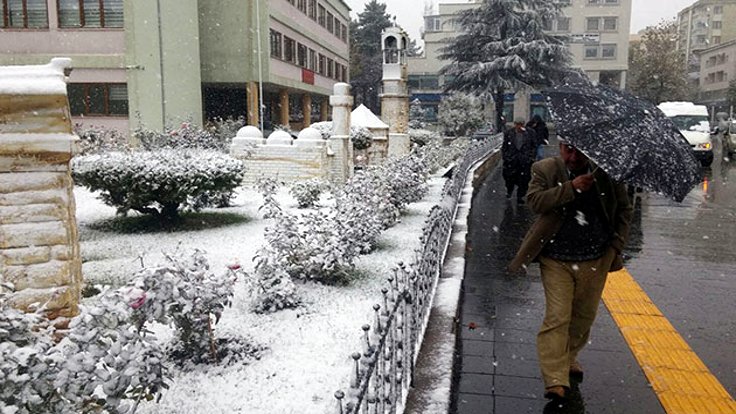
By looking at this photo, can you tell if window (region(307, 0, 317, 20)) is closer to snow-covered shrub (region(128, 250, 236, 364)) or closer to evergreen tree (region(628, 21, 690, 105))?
evergreen tree (region(628, 21, 690, 105))

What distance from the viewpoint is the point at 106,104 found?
24469mm

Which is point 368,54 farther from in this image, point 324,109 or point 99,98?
point 99,98

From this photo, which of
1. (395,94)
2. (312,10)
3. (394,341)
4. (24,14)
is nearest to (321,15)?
(312,10)

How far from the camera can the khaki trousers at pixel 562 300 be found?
163 inches

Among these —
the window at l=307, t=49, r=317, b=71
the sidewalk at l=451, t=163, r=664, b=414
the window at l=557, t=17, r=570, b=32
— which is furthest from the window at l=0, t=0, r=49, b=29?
the window at l=557, t=17, r=570, b=32

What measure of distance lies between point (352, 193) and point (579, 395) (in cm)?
516

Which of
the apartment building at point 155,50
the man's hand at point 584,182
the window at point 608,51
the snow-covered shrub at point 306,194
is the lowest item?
the snow-covered shrub at point 306,194

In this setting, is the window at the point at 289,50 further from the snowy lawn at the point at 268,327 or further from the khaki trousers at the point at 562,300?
the khaki trousers at the point at 562,300

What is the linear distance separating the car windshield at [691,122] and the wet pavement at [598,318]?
15663 millimetres

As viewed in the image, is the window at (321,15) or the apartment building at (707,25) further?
the apartment building at (707,25)

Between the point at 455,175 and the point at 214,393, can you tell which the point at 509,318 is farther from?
the point at 455,175

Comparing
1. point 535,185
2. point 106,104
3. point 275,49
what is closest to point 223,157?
point 535,185

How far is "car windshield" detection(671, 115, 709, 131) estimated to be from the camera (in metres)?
25.3

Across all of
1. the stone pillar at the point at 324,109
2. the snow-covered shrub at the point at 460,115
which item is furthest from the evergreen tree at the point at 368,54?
the snow-covered shrub at the point at 460,115
